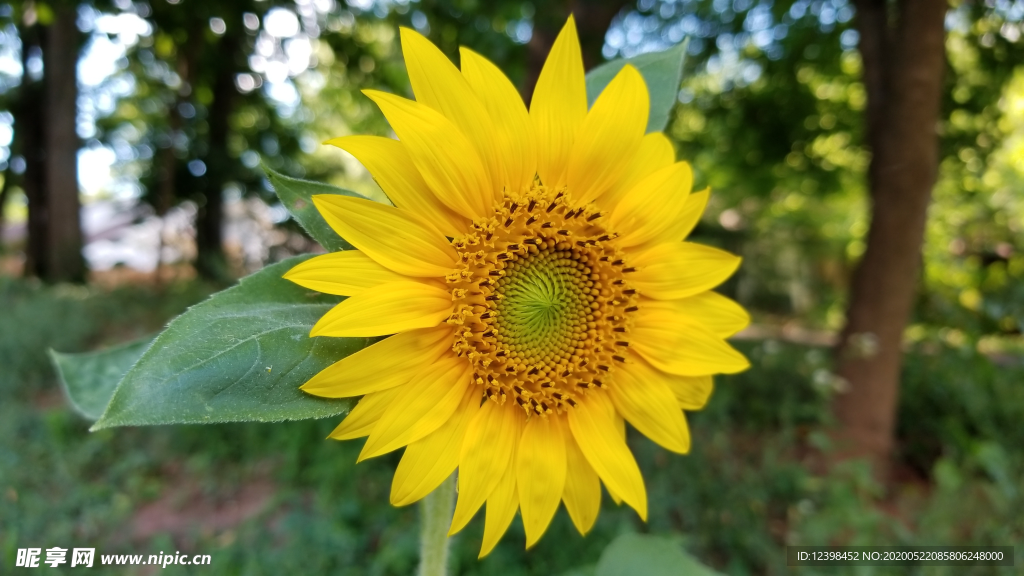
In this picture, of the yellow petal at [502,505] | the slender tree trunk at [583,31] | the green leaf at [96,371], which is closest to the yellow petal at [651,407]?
the yellow petal at [502,505]

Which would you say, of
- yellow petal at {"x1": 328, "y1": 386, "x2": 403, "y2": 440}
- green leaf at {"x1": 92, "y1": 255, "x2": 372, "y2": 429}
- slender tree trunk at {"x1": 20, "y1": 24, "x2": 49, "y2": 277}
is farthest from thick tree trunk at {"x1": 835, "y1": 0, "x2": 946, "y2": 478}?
slender tree trunk at {"x1": 20, "y1": 24, "x2": 49, "y2": 277}

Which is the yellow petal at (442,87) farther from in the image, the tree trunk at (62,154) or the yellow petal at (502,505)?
the tree trunk at (62,154)

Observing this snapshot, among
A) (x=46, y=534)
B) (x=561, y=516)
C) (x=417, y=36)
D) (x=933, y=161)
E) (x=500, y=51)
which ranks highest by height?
(x=500, y=51)

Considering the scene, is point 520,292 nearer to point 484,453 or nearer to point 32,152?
point 484,453

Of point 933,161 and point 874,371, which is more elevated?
point 933,161

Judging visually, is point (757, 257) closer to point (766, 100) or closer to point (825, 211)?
point (825, 211)

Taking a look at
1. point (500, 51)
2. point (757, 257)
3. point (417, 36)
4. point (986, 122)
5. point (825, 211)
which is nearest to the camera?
point (417, 36)

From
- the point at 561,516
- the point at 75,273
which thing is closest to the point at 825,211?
the point at 561,516
